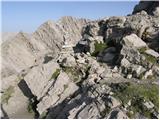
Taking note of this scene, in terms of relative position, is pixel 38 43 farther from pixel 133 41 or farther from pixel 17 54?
pixel 133 41

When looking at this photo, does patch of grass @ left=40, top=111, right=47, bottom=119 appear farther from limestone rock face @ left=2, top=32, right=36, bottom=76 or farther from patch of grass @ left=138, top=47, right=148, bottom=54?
patch of grass @ left=138, top=47, right=148, bottom=54

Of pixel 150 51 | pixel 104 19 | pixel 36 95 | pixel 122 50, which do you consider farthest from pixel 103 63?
pixel 104 19

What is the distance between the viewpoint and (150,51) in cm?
2744

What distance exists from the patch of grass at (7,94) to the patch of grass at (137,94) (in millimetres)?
9377

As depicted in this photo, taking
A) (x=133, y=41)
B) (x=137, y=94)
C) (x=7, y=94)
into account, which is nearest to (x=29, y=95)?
(x=7, y=94)

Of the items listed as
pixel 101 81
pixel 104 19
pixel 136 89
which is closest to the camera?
pixel 136 89

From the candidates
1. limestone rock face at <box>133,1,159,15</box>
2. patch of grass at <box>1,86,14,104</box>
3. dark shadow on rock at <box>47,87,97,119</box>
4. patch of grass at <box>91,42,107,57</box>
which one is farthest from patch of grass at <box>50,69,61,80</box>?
limestone rock face at <box>133,1,159,15</box>

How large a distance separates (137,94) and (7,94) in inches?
454

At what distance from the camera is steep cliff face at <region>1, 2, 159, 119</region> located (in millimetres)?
21172

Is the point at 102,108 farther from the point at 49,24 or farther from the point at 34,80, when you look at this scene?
the point at 49,24

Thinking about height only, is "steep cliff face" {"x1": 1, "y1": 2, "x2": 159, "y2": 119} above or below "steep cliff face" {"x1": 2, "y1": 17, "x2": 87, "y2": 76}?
above

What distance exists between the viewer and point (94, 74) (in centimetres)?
2689

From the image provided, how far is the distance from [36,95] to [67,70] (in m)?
3.09

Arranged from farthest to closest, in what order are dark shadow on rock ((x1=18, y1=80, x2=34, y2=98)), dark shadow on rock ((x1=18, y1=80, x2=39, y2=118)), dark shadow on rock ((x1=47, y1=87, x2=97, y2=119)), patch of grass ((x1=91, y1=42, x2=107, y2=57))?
patch of grass ((x1=91, y1=42, x2=107, y2=57)), dark shadow on rock ((x1=18, y1=80, x2=34, y2=98)), dark shadow on rock ((x1=18, y1=80, x2=39, y2=118)), dark shadow on rock ((x1=47, y1=87, x2=97, y2=119))
